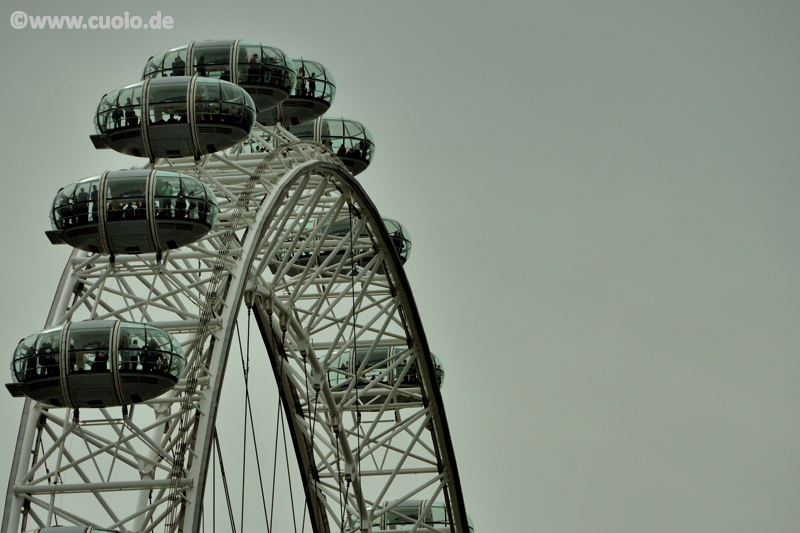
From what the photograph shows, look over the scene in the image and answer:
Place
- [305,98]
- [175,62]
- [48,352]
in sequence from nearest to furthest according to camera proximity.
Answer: [48,352] → [175,62] → [305,98]

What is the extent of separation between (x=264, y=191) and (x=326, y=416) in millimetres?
9767

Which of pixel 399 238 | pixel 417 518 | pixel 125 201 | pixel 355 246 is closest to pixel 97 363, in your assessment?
pixel 125 201

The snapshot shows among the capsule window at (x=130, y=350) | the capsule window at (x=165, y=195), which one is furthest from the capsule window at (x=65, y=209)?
the capsule window at (x=130, y=350)

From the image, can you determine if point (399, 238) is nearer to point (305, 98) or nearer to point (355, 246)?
point (355, 246)

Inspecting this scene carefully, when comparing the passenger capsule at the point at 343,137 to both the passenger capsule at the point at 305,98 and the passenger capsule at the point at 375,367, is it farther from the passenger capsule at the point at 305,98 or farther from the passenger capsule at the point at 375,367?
the passenger capsule at the point at 375,367

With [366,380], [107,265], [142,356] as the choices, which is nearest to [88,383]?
[142,356]

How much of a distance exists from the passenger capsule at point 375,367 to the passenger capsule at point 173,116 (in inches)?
433

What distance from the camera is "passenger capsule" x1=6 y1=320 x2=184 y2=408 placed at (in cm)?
2792

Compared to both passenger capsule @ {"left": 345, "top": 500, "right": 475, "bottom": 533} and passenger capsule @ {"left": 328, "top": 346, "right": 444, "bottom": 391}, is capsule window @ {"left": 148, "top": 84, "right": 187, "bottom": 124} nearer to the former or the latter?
passenger capsule @ {"left": 328, "top": 346, "right": 444, "bottom": 391}

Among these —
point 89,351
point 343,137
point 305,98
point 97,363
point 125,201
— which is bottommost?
point 97,363

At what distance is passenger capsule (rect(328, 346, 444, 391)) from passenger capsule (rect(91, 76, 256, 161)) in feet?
36.1

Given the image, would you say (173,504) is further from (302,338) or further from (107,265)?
(302,338)

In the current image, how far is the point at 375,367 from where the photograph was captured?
1656 inches

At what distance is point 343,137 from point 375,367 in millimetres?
6264
